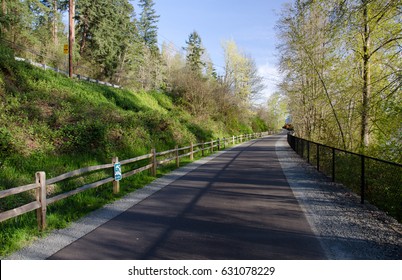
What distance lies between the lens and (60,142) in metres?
11.2

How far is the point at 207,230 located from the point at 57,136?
8.77 metres

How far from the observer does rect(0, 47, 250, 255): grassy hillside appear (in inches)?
258

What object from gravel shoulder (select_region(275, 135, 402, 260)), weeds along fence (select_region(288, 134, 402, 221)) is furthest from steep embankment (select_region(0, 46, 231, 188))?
weeds along fence (select_region(288, 134, 402, 221))

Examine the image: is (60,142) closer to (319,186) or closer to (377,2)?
(319,186)

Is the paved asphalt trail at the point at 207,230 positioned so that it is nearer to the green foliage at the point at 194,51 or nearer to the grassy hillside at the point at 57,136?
the grassy hillside at the point at 57,136

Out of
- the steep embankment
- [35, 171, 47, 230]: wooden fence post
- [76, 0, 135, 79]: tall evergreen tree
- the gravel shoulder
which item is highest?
[76, 0, 135, 79]: tall evergreen tree

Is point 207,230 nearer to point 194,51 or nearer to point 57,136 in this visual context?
point 57,136

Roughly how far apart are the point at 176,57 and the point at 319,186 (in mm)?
59101

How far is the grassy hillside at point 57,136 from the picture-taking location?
6547mm

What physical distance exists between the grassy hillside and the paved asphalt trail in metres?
1.16

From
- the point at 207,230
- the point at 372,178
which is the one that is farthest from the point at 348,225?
the point at 207,230

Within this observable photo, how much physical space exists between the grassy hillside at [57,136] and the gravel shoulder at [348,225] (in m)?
4.73

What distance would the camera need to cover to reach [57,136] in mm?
11523

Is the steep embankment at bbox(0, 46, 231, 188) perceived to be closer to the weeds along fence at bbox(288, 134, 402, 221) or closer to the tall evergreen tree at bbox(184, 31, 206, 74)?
the weeds along fence at bbox(288, 134, 402, 221)
